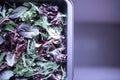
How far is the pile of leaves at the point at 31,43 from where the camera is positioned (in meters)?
0.90

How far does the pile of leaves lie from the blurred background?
1.07 ft

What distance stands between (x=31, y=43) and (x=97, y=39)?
519 millimetres

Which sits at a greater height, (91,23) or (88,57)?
(91,23)

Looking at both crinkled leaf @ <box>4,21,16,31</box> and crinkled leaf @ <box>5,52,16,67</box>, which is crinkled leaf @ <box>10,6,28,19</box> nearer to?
crinkled leaf @ <box>4,21,16,31</box>

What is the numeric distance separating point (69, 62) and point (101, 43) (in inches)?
17.4

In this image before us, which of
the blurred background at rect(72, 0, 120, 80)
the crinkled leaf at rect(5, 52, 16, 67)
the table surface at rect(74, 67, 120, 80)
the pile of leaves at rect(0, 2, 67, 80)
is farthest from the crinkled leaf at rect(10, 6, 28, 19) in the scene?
the table surface at rect(74, 67, 120, 80)

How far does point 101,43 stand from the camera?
1272 mm

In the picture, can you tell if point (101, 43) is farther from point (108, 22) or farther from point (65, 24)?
point (65, 24)

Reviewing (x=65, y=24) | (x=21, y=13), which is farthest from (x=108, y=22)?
(x=21, y=13)

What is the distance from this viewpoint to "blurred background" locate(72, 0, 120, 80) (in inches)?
49.3

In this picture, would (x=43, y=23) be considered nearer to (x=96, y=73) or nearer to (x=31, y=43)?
(x=31, y=43)

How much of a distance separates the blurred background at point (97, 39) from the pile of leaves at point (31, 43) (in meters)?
0.33

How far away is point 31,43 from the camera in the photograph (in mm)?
913

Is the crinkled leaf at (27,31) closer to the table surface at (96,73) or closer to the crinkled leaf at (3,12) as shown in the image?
the crinkled leaf at (3,12)
